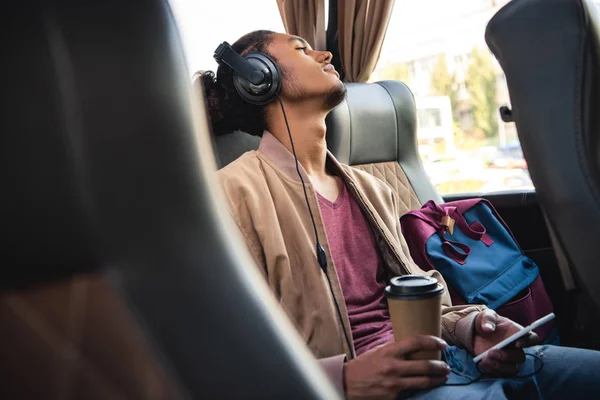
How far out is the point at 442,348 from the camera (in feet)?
2.76

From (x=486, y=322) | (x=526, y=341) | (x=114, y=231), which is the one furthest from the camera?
(x=486, y=322)

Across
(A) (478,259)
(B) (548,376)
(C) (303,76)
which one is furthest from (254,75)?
(B) (548,376)

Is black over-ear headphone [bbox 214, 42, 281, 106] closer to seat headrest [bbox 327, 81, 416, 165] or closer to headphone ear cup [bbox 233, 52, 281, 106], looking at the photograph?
headphone ear cup [bbox 233, 52, 281, 106]

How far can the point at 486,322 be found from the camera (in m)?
1.08

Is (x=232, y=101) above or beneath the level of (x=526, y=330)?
above

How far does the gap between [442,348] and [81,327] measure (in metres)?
0.68

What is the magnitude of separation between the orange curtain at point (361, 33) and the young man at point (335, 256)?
99cm

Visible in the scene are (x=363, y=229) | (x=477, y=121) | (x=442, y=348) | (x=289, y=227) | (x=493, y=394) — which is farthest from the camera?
(x=477, y=121)

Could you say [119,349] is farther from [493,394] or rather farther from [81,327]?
[493,394]

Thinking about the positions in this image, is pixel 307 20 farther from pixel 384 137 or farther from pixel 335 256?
pixel 335 256

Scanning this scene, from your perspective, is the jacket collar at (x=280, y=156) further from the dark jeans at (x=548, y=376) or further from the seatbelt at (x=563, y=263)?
the seatbelt at (x=563, y=263)

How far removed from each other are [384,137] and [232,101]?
66 centimetres

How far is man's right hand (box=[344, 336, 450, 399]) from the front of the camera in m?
0.84

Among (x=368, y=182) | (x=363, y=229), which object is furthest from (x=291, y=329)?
(x=368, y=182)
